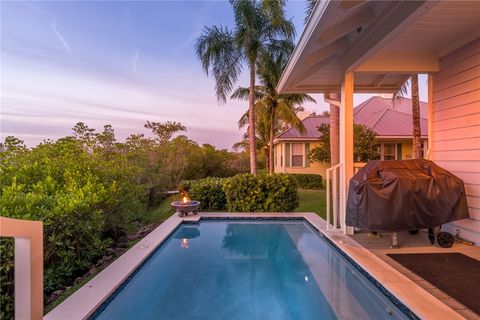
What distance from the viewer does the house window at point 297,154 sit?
1844 cm

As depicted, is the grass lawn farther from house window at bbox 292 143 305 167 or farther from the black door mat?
house window at bbox 292 143 305 167

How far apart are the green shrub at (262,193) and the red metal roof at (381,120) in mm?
9778

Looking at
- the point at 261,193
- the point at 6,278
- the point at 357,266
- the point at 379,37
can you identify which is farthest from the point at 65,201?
the point at 261,193

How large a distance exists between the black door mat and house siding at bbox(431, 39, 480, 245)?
1.02 m

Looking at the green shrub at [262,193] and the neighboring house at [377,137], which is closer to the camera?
the green shrub at [262,193]

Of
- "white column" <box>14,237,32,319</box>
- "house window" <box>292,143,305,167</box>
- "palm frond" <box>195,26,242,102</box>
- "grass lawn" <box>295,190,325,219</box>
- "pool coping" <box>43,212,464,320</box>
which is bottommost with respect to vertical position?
"grass lawn" <box>295,190,325,219</box>

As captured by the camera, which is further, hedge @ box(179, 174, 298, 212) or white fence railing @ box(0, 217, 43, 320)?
hedge @ box(179, 174, 298, 212)

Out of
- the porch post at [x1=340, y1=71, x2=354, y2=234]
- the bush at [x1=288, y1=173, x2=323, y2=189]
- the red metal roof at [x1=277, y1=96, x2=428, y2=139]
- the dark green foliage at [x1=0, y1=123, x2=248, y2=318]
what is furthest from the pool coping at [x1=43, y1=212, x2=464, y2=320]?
the red metal roof at [x1=277, y1=96, x2=428, y2=139]

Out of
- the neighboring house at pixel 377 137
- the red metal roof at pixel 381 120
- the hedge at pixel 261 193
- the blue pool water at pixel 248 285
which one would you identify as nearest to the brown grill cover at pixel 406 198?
the blue pool water at pixel 248 285

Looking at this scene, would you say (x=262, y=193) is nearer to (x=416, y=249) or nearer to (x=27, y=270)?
(x=416, y=249)

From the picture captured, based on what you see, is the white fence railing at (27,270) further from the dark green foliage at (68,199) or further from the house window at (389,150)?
the house window at (389,150)

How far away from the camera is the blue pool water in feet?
10.2

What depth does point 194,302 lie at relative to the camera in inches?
133

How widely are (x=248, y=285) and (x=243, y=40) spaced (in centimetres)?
1059
